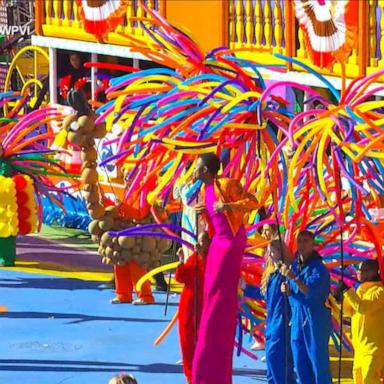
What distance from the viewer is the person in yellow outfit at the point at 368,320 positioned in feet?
39.8

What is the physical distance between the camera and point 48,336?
1481cm

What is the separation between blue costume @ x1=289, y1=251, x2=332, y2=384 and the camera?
1201cm

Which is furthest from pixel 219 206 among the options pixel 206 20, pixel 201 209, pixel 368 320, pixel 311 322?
pixel 206 20

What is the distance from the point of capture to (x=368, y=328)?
12.2m

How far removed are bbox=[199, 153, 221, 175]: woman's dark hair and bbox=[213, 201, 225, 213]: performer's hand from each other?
236 mm

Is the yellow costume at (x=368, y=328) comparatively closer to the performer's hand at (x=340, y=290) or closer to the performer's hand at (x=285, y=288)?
the performer's hand at (x=340, y=290)

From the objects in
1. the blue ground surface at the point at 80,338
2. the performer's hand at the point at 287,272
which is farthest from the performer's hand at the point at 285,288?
the blue ground surface at the point at 80,338

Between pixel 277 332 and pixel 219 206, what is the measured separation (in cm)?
132

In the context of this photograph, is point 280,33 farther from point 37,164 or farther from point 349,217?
point 349,217

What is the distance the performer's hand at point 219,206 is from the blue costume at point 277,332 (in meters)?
0.92

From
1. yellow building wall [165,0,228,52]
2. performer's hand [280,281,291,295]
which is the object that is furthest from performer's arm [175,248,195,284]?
yellow building wall [165,0,228,52]

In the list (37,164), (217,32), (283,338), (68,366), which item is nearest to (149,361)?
(68,366)

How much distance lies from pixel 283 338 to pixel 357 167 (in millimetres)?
1607

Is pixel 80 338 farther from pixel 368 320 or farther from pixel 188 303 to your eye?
pixel 368 320
